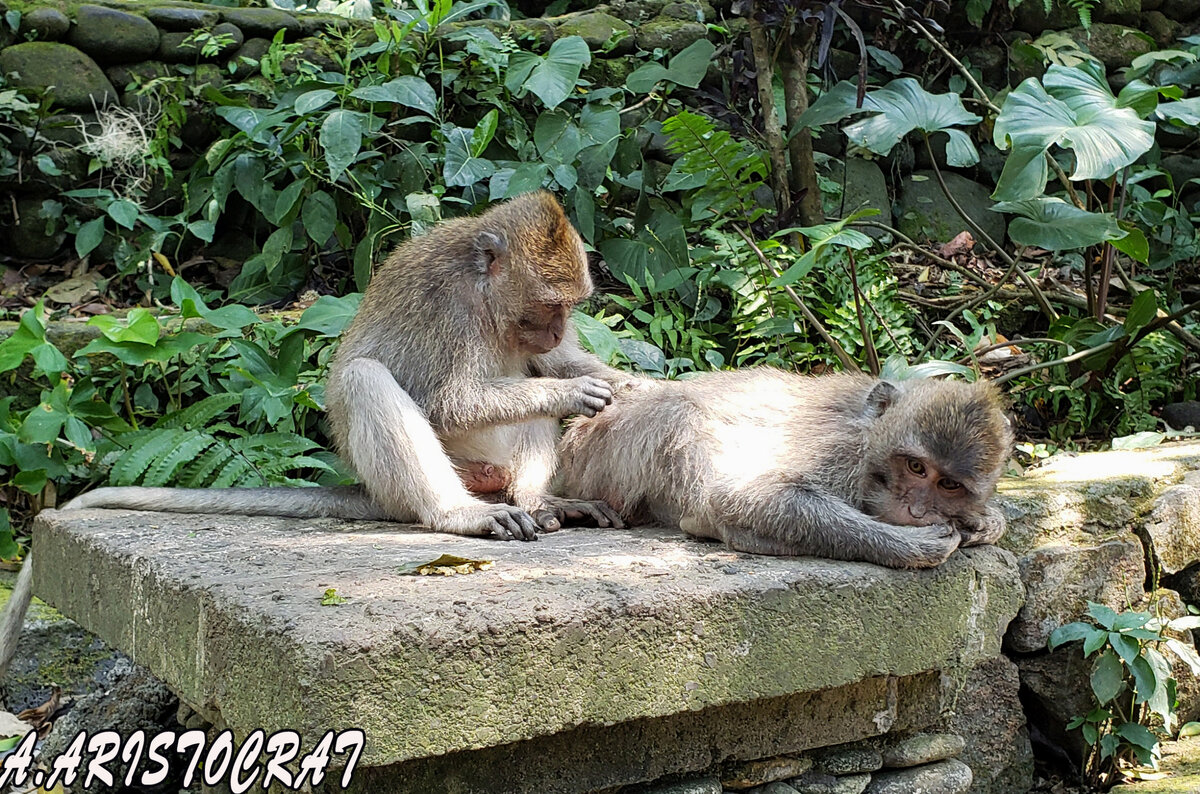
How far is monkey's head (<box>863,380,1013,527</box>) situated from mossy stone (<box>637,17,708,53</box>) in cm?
555

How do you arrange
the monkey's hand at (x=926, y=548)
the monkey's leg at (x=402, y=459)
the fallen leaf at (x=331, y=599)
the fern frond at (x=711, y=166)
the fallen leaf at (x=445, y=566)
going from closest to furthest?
the fallen leaf at (x=331, y=599) → the fallen leaf at (x=445, y=566) → the monkey's hand at (x=926, y=548) → the monkey's leg at (x=402, y=459) → the fern frond at (x=711, y=166)

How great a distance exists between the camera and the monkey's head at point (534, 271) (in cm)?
437

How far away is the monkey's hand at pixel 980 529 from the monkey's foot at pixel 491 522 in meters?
1.44

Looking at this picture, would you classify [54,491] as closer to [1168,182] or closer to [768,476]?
[768,476]

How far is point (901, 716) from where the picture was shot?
3.86 meters

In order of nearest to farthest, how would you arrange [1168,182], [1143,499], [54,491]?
[1143,499]
[54,491]
[1168,182]

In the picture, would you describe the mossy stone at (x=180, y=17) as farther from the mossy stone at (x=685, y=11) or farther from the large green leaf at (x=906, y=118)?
the large green leaf at (x=906, y=118)

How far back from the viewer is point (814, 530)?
363 cm

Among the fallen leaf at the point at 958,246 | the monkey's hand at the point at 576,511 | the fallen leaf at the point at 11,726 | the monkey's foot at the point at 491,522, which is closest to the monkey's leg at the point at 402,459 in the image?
the monkey's foot at the point at 491,522

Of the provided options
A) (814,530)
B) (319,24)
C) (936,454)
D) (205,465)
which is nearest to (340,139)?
(319,24)

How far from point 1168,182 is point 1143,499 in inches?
185

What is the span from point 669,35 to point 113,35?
399cm

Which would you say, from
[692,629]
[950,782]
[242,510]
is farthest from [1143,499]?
[242,510]

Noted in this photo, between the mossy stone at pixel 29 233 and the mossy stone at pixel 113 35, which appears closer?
the mossy stone at pixel 29 233
